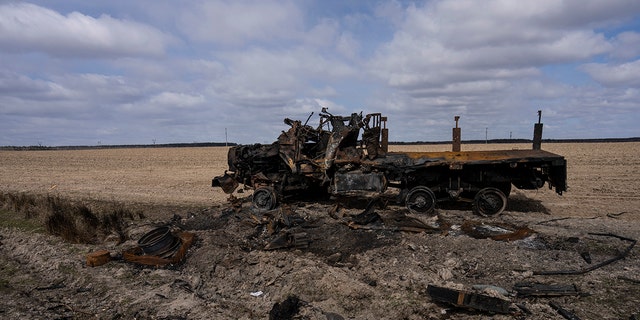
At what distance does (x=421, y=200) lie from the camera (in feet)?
35.6

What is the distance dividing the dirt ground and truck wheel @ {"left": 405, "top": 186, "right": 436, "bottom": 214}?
15.0 inches

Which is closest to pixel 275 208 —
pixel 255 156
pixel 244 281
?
pixel 255 156

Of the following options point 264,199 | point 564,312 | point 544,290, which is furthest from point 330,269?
point 264,199

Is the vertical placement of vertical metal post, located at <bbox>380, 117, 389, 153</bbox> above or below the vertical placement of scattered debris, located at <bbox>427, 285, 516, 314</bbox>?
above

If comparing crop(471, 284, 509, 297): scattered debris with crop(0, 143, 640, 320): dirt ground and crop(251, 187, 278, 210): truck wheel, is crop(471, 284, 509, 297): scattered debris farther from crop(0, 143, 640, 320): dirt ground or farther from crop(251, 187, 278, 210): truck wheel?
crop(251, 187, 278, 210): truck wheel

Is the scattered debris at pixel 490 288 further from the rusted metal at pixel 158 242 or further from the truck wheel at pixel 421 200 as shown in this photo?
the rusted metal at pixel 158 242

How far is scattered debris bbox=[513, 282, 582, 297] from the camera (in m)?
5.63

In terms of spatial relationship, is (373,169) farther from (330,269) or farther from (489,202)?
(330,269)

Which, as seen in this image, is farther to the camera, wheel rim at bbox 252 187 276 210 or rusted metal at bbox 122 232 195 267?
wheel rim at bbox 252 187 276 210

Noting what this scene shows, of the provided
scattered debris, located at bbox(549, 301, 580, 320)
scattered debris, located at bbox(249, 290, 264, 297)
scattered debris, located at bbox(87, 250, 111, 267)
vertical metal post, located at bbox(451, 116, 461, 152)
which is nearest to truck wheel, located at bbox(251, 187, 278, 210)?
scattered debris, located at bbox(87, 250, 111, 267)

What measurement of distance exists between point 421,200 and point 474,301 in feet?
18.3

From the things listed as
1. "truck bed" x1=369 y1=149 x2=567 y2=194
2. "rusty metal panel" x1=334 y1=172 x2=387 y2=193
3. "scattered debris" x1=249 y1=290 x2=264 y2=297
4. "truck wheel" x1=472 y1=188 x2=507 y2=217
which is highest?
"truck bed" x1=369 y1=149 x2=567 y2=194

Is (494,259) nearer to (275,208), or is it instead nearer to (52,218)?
(275,208)

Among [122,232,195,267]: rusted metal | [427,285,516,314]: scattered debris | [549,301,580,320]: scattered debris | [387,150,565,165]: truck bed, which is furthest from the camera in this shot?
[387,150,565,165]: truck bed
